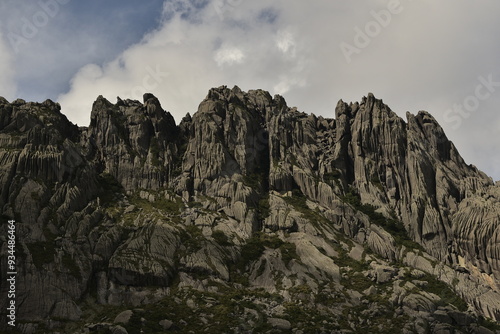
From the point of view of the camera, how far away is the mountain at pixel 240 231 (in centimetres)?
12235

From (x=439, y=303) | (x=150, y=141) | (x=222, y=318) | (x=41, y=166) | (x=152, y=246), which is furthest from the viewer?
(x=150, y=141)

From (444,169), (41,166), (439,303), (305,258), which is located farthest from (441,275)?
(41,166)

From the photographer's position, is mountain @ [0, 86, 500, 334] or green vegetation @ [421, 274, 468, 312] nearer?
mountain @ [0, 86, 500, 334]

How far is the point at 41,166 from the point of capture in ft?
518

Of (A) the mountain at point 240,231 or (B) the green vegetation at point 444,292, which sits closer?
(A) the mountain at point 240,231

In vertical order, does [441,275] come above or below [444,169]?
below

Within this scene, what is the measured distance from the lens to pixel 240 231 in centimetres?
16288

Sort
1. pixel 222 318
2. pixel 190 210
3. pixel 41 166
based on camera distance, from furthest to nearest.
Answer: pixel 190 210, pixel 41 166, pixel 222 318

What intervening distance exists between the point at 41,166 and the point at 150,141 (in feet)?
165

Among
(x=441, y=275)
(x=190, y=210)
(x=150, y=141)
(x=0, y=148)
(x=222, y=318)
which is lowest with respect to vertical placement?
(x=222, y=318)

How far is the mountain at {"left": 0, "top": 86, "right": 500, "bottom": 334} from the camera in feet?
401

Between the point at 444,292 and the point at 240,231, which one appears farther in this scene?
the point at 240,231

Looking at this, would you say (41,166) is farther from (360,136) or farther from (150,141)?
(360,136)

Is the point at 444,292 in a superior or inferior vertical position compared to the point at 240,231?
inferior
